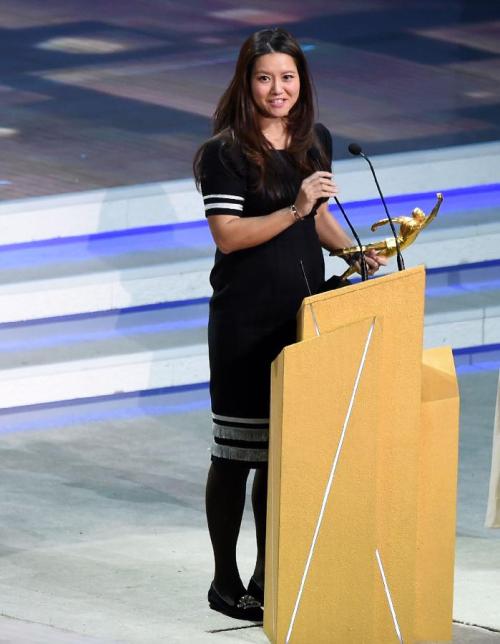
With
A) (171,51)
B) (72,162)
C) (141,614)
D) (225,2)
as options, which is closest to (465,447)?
(141,614)

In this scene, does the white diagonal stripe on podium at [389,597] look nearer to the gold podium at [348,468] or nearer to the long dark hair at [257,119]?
the gold podium at [348,468]

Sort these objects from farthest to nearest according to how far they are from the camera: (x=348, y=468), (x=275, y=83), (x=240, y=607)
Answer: (x=240, y=607)
(x=275, y=83)
(x=348, y=468)

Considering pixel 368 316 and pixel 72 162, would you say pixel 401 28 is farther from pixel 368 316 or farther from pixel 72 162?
pixel 368 316

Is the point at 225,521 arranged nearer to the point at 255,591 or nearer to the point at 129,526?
the point at 255,591

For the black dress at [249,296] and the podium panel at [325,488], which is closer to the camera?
the podium panel at [325,488]

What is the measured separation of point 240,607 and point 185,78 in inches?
213

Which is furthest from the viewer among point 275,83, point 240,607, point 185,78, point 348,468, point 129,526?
point 185,78

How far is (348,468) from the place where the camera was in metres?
2.97

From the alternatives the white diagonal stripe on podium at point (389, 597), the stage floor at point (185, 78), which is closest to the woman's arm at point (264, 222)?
the white diagonal stripe on podium at point (389, 597)

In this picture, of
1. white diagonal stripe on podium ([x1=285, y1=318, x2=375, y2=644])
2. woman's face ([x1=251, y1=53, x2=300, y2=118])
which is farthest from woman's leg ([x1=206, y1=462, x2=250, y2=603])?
woman's face ([x1=251, y1=53, x2=300, y2=118])

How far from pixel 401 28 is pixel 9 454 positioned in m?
5.24

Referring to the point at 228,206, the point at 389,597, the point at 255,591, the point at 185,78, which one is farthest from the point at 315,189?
the point at 185,78

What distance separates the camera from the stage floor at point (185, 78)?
7.36m

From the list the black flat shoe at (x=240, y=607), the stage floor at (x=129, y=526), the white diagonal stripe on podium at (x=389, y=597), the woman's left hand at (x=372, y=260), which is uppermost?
the woman's left hand at (x=372, y=260)
